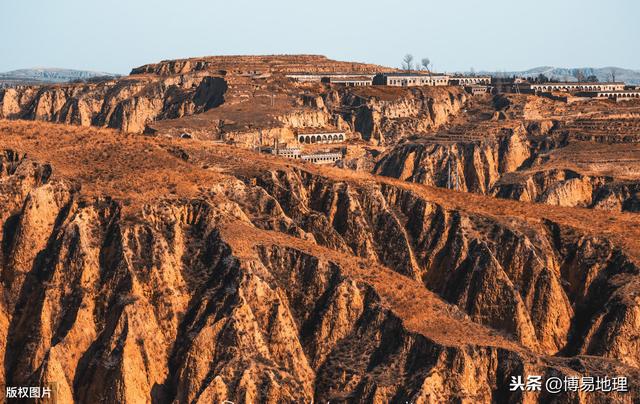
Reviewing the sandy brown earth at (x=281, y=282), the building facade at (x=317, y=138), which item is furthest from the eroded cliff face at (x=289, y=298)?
the building facade at (x=317, y=138)

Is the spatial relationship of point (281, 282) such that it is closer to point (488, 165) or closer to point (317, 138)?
point (488, 165)

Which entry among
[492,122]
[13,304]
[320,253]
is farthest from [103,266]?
[492,122]

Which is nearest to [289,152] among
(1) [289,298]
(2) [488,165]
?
(2) [488,165]

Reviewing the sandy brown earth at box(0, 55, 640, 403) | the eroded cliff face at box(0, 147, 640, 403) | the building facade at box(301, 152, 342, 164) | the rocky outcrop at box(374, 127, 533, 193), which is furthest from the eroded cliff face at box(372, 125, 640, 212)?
the eroded cliff face at box(0, 147, 640, 403)

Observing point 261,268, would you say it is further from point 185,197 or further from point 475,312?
point 475,312

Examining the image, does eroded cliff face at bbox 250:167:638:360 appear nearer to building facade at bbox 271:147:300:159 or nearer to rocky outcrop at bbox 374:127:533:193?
building facade at bbox 271:147:300:159

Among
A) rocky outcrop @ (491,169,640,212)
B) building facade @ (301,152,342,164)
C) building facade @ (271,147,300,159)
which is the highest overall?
building facade @ (271,147,300,159)

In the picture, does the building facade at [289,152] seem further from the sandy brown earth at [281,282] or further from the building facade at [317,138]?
the sandy brown earth at [281,282]

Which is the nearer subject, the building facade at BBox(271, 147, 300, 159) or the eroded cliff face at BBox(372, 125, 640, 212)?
the eroded cliff face at BBox(372, 125, 640, 212)
